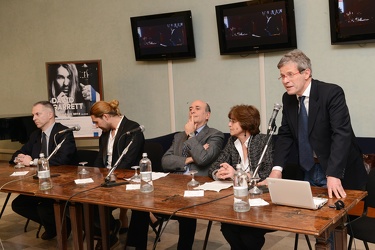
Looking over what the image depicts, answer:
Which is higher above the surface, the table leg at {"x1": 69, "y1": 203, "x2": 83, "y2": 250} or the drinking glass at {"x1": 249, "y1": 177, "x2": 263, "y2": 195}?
the drinking glass at {"x1": 249, "y1": 177, "x2": 263, "y2": 195}

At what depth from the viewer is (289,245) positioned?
4.18m

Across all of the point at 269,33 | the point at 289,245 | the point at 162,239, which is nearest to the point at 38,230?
the point at 162,239

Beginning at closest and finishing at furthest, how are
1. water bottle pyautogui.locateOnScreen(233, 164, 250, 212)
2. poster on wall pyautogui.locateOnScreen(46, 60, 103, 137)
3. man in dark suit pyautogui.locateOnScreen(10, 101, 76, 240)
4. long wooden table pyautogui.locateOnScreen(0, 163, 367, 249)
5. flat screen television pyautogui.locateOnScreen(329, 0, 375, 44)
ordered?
long wooden table pyautogui.locateOnScreen(0, 163, 367, 249), water bottle pyautogui.locateOnScreen(233, 164, 250, 212), man in dark suit pyautogui.locateOnScreen(10, 101, 76, 240), flat screen television pyautogui.locateOnScreen(329, 0, 375, 44), poster on wall pyautogui.locateOnScreen(46, 60, 103, 137)

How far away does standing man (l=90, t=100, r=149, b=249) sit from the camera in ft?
13.1

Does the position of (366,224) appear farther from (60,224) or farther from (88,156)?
(88,156)

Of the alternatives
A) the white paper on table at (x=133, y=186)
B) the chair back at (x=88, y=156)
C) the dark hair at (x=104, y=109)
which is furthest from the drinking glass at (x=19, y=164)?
the white paper on table at (x=133, y=186)

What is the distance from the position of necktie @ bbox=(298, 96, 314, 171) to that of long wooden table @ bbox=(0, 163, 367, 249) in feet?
0.65

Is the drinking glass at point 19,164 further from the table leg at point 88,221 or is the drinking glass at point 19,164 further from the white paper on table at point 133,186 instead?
the white paper on table at point 133,186

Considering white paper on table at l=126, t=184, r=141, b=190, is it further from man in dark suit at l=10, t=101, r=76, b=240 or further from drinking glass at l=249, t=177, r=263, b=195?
man in dark suit at l=10, t=101, r=76, b=240

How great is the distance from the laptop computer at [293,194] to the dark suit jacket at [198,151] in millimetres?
1247

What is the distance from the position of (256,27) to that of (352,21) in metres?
1.10

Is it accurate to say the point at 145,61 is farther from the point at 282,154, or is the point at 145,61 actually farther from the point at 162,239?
the point at 282,154

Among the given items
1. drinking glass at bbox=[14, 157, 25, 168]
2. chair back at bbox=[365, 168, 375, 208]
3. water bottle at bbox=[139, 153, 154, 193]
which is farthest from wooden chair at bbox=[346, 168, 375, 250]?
drinking glass at bbox=[14, 157, 25, 168]

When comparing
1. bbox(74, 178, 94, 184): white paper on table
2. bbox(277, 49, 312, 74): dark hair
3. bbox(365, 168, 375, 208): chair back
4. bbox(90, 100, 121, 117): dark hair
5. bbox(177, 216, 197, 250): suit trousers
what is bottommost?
bbox(177, 216, 197, 250): suit trousers
